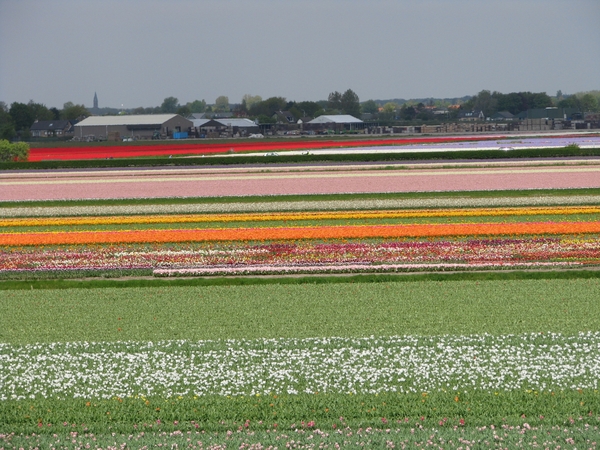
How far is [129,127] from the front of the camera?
151m

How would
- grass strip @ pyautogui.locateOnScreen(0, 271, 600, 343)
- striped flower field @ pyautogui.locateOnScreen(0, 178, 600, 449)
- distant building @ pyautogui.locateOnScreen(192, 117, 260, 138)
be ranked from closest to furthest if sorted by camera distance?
striped flower field @ pyautogui.locateOnScreen(0, 178, 600, 449) < grass strip @ pyautogui.locateOnScreen(0, 271, 600, 343) < distant building @ pyautogui.locateOnScreen(192, 117, 260, 138)

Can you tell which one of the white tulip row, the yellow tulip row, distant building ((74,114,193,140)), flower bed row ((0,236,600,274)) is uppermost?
distant building ((74,114,193,140))

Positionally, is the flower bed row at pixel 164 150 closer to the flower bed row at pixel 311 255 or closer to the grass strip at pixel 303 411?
the flower bed row at pixel 311 255

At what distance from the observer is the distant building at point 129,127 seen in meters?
148

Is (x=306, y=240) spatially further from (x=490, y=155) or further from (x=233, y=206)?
(x=490, y=155)

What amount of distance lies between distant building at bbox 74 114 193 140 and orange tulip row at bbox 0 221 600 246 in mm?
115471

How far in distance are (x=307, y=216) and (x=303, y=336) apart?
16.7 meters

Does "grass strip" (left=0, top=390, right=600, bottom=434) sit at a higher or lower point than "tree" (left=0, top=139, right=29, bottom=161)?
lower

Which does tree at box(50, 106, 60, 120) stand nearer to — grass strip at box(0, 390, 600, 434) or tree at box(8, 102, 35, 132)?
tree at box(8, 102, 35, 132)

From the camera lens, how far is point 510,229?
27.7 m

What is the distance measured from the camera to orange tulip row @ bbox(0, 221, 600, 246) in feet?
89.8

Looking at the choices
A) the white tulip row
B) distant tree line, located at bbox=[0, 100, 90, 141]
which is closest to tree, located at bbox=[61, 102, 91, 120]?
distant tree line, located at bbox=[0, 100, 90, 141]

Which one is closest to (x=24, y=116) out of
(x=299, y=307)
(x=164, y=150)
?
(x=164, y=150)

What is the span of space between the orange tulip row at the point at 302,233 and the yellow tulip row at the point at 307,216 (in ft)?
10.3
